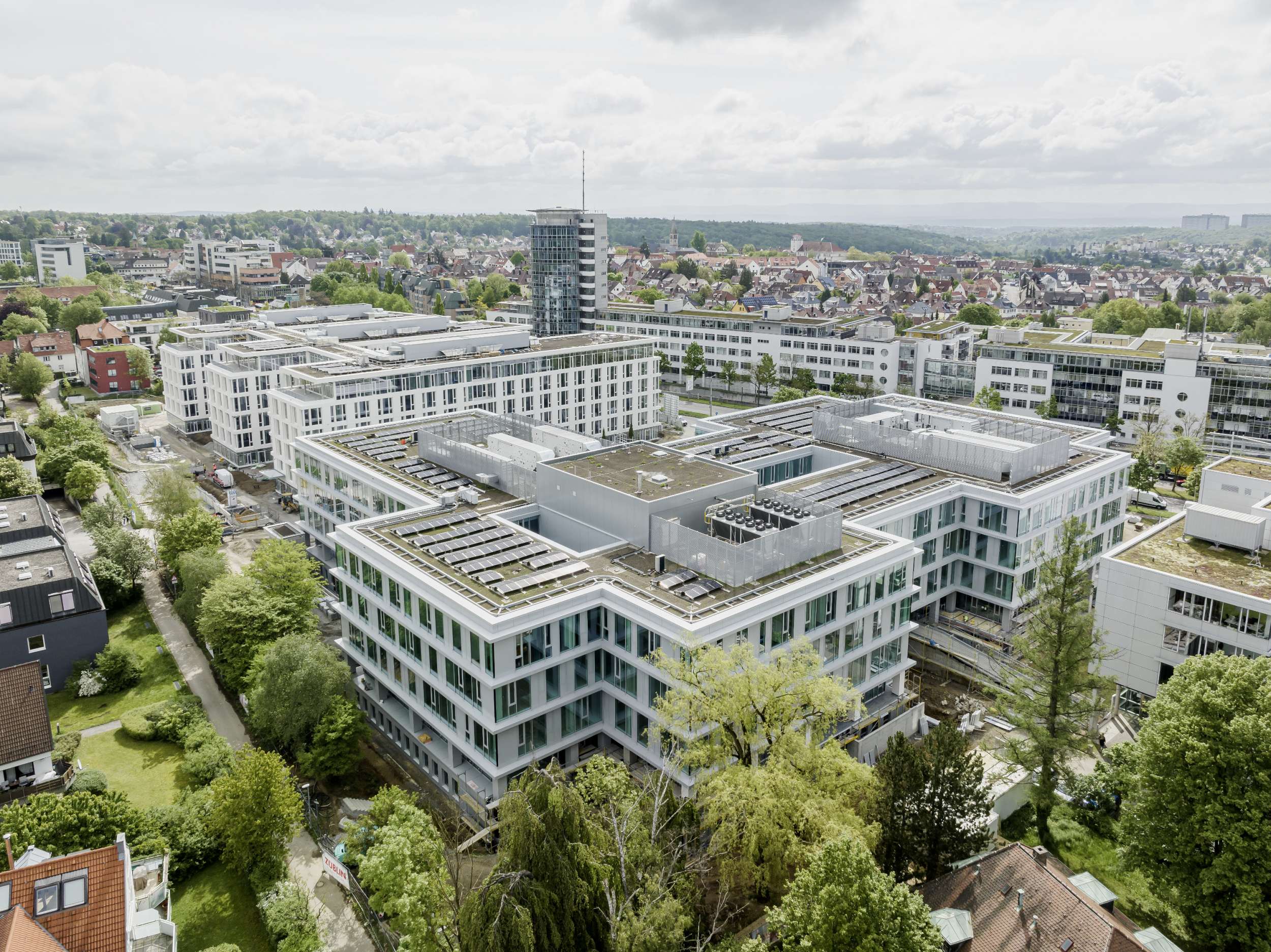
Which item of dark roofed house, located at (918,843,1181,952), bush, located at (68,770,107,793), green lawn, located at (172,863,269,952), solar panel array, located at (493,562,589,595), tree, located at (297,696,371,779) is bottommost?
green lawn, located at (172,863,269,952)

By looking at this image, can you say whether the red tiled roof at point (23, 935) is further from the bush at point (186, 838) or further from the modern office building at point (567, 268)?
the modern office building at point (567, 268)

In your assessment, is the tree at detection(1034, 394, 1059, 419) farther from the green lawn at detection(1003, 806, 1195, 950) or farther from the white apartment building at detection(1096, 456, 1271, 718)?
the green lawn at detection(1003, 806, 1195, 950)

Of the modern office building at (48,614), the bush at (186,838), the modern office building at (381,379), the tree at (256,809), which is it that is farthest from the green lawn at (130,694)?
the modern office building at (381,379)

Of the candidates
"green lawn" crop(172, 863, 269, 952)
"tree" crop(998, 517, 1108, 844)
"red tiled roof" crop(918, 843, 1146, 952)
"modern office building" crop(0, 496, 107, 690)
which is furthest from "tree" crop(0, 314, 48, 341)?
"red tiled roof" crop(918, 843, 1146, 952)

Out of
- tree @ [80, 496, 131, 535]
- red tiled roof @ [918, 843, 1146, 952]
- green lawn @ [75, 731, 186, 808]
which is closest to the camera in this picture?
red tiled roof @ [918, 843, 1146, 952]

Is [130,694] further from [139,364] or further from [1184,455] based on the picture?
[139,364]

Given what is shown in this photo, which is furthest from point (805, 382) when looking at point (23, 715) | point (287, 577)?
point (23, 715)
